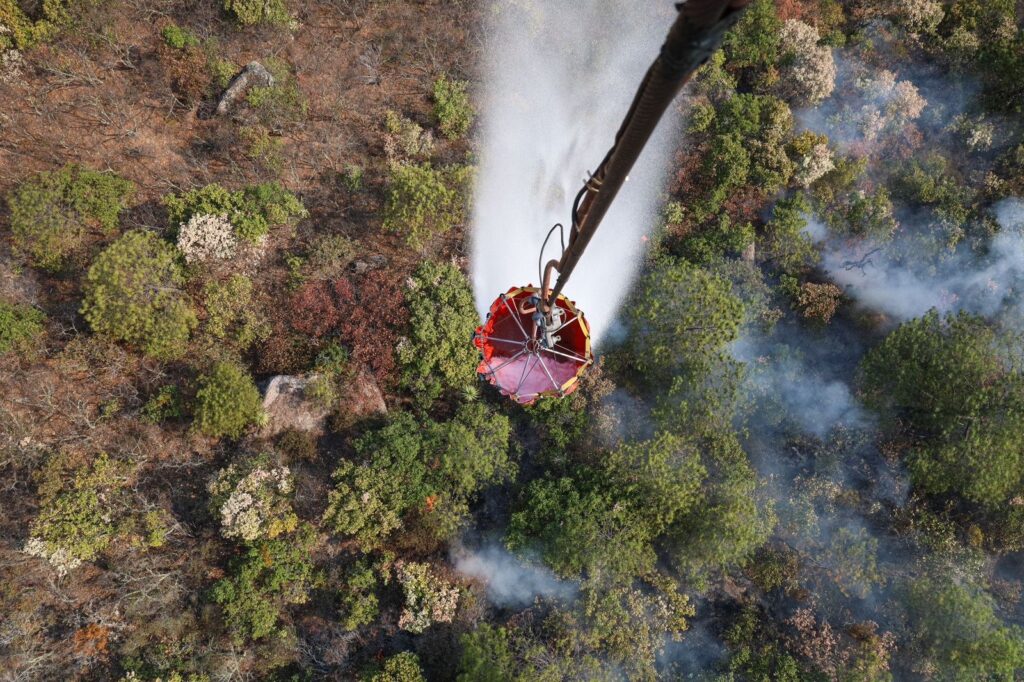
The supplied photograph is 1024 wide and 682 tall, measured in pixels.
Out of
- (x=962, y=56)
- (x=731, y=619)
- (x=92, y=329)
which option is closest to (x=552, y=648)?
(x=731, y=619)

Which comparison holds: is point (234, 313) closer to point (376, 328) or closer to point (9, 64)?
point (376, 328)

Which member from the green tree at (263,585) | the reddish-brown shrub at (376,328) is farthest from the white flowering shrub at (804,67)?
the green tree at (263,585)

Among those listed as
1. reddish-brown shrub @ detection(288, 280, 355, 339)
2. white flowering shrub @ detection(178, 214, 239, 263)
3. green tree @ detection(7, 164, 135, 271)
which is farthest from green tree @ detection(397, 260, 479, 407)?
green tree @ detection(7, 164, 135, 271)

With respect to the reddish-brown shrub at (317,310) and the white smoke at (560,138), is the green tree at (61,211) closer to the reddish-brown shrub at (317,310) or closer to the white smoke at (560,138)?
the reddish-brown shrub at (317,310)

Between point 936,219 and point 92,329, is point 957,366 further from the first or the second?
point 92,329

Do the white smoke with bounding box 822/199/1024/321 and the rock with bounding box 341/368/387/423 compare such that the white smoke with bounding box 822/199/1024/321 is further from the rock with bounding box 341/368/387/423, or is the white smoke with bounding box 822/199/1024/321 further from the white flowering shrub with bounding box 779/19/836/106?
the rock with bounding box 341/368/387/423
